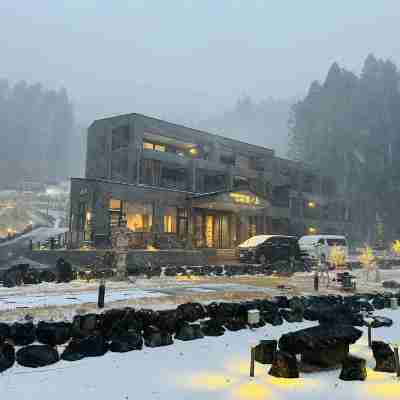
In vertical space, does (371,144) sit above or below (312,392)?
above

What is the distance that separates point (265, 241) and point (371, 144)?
46.4 m

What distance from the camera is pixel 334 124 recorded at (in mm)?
64812

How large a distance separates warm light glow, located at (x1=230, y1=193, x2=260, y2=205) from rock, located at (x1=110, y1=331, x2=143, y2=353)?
85.7 feet

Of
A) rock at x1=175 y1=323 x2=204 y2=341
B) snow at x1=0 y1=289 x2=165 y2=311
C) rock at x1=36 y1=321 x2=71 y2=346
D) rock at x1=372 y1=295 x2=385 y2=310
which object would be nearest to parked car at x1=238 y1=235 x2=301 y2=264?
rock at x1=372 y1=295 x2=385 y2=310

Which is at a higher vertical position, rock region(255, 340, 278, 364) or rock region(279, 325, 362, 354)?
rock region(279, 325, 362, 354)

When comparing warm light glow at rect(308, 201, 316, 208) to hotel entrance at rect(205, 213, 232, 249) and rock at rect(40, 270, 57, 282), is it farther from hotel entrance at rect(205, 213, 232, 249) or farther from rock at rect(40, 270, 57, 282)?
rock at rect(40, 270, 57, 282)

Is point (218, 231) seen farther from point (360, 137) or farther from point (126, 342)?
point (360, 137)

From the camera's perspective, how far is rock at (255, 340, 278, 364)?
21.6 ft

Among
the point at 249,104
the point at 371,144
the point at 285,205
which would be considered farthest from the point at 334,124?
the point at 249,104

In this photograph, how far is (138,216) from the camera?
30.6 meters

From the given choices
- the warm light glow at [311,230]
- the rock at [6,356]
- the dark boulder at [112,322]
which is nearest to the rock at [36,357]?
the rock at [6,356]

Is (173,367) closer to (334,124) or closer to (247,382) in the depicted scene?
(247,382)

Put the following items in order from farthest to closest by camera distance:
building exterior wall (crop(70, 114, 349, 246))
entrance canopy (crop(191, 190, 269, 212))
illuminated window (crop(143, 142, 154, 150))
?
illuminated window (crop(143, 142, 154, 150)) < entrance canopy (crop(191, 190, 269, 212)) < building exterior wall (crop(70, 114, 349, 246))

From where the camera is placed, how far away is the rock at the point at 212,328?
8453 millimetres
